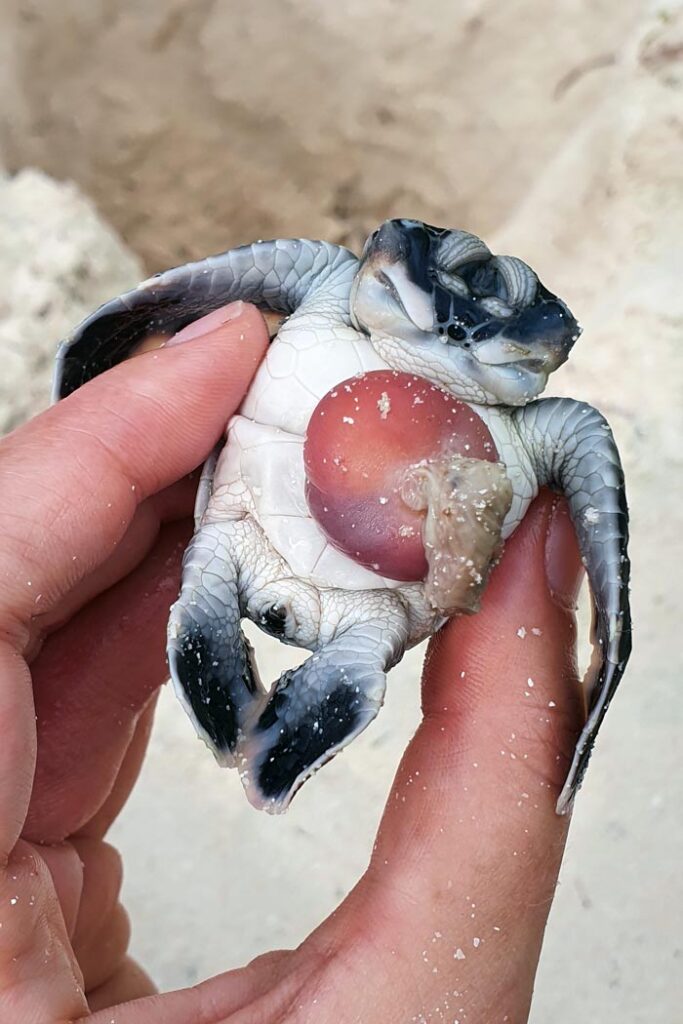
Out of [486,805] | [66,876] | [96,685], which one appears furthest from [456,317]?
[66,876]

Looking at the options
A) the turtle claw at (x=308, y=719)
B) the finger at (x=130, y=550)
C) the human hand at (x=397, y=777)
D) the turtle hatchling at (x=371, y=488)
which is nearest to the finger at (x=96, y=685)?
the finger at (x=130, y=550)

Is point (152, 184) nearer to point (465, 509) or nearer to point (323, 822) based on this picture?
point (323, 822)

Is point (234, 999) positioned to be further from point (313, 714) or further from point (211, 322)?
point (211, 322)

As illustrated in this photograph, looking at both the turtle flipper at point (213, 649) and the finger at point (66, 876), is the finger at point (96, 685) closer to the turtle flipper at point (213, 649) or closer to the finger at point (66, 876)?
the finger at point (66, 876)

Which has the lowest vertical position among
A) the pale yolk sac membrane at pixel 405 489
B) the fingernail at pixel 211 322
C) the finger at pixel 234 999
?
the finger at pixel 234 999

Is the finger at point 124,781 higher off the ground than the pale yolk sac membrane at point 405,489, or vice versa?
the pale yolk sac membrane at point 405,489

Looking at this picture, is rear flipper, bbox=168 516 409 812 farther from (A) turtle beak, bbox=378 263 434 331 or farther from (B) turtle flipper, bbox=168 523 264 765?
(A) turtle beak, bbox=378 263 434 331
